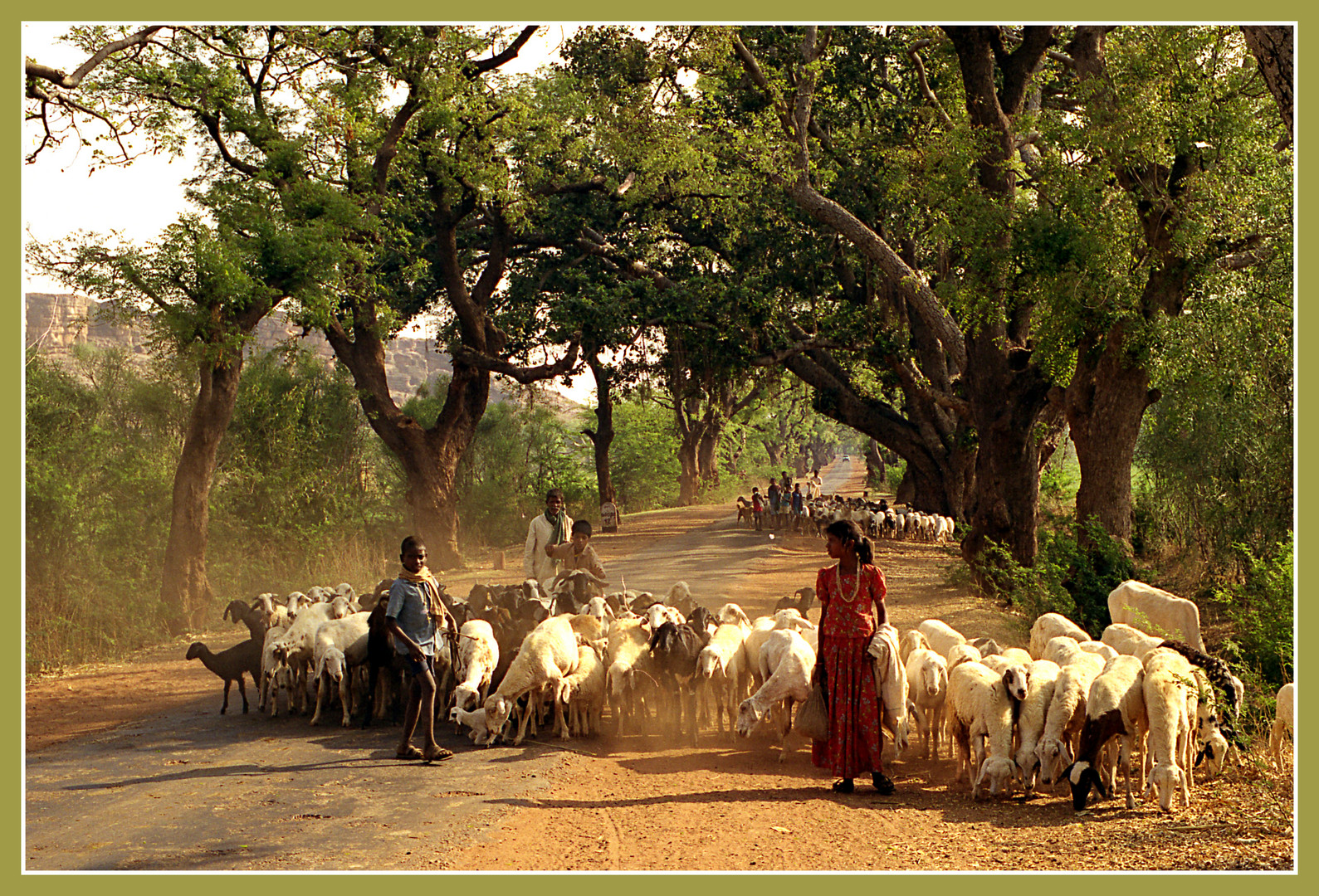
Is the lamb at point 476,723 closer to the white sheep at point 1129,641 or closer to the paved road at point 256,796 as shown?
the paved road at point 256,796

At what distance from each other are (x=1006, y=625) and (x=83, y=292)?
38.5ft

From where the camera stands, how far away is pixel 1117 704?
240 inches

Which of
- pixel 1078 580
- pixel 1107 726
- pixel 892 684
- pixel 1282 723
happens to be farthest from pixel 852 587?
pixel 1078 580

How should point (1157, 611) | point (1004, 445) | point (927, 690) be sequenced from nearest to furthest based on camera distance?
point (927, 690) → point (1157, 611) → point (1004, 445)

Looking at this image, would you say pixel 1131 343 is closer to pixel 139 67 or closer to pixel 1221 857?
pixel 1221 857

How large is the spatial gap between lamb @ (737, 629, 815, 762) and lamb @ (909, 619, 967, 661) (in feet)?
5.31

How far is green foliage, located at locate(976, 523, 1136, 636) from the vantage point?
11.9m

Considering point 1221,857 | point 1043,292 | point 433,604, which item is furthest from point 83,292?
point 1221,857

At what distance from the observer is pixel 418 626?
7.00m

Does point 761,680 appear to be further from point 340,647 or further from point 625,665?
point 340,647

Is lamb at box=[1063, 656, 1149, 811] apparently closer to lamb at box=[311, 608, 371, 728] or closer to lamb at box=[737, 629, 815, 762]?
lamb at box=[737, 629, 815, 762]

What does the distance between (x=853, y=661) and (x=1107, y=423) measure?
7.31 m

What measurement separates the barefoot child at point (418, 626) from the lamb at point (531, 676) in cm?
56

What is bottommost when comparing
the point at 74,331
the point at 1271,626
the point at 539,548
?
the point at 1271,626
